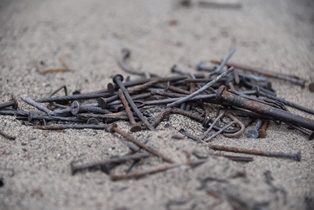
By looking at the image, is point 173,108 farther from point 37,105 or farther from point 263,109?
point 37,105

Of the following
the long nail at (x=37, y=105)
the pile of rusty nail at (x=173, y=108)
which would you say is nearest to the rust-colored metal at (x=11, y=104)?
the pile of rusty nail at (x=173, y=108)

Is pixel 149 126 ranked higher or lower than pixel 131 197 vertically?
higher

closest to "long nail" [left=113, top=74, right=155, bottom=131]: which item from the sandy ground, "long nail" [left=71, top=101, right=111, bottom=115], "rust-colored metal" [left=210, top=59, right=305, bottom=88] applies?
the sandy ground

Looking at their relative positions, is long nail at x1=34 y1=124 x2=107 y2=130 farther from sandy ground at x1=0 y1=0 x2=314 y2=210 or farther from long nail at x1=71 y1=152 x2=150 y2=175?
long nail at x1=71 y1=152 x2=150 y2=175

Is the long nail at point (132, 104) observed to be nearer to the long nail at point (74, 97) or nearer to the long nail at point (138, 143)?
the long nail at point (74, 97)

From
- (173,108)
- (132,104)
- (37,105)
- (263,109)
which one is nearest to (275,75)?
(263,109)

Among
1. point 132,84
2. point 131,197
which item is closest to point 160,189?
point 131,197

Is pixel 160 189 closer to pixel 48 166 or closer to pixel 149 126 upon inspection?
pixel 149 126
